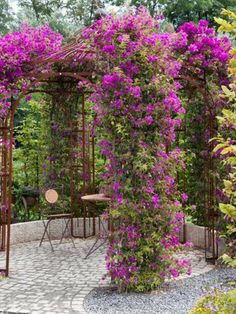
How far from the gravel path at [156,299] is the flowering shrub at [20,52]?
3.10 meters

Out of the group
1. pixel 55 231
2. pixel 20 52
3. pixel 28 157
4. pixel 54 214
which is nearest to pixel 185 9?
pixel 28 157

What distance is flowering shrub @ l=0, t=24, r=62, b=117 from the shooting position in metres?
6.82

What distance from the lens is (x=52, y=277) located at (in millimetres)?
6031

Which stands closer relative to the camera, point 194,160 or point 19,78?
point 19,78

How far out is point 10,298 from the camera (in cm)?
514

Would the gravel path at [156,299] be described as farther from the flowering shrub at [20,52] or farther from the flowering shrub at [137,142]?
the flowering shrub at [20,52]

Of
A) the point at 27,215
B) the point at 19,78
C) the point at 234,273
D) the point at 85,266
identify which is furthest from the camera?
the point at 27,215

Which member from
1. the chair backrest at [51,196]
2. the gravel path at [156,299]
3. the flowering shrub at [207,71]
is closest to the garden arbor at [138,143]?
the gravel path at [156,299]

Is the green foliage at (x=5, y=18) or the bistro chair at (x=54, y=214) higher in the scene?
the green foliage at (x=5, y=18)

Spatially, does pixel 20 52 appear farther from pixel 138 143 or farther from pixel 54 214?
pixel 54 214

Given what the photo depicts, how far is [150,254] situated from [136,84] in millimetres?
1674

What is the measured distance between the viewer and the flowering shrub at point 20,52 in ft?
22.4

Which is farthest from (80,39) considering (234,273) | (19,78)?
(234,273)

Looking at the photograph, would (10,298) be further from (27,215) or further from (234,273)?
(27,215)
